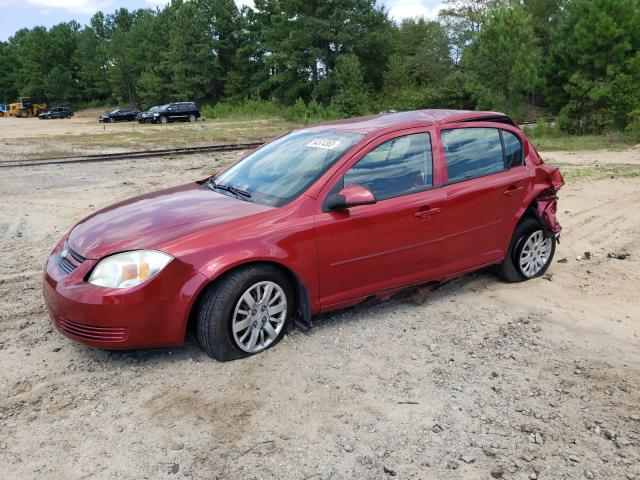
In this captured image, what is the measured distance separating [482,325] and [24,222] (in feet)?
22.9

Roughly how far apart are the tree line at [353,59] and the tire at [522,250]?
20.3 metres

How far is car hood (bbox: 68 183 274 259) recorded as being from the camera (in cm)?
372

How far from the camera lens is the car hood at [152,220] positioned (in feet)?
12.2

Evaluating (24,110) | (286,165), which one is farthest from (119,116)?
(286,165)

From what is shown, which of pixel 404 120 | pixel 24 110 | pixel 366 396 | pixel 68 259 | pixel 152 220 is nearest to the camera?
pixel 366 396

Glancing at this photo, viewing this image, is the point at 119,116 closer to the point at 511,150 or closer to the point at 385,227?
the point at 511,150

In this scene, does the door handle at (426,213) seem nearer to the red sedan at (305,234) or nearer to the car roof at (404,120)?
the red sedan at (305,234)

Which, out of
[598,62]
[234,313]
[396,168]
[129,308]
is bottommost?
[234,313]

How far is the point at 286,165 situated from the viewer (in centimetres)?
457

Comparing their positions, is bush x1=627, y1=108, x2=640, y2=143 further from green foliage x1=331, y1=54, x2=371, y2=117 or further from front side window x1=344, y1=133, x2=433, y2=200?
green foliage x1=331, y1=54, x2=371, y2=117

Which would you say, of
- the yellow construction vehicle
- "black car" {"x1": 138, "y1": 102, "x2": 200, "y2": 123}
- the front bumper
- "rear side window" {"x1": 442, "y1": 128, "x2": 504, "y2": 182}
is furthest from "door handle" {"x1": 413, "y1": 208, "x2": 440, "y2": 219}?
the yellow construction vehicle

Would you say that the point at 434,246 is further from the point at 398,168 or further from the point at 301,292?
the point at 301,292

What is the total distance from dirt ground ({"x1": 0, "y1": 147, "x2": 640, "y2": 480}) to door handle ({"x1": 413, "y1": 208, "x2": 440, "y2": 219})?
849 millimetres

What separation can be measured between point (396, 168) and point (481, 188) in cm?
87
